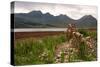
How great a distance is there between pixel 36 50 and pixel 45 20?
32 cm

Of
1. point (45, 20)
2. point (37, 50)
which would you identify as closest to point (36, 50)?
point (37, 50)

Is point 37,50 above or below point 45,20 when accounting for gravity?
below

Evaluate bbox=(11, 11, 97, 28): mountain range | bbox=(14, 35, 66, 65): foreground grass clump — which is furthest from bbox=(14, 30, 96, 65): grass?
bbox=(11, 11, 97, 28): mountain range

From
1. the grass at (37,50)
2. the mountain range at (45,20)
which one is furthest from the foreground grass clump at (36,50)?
the mountain range at (45,20)

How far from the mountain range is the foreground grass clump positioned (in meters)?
0.14

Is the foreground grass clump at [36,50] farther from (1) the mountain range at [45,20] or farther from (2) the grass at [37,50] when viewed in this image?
(1) the mountain range at [45,20]

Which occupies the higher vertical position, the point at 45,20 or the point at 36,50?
the point at 45,20

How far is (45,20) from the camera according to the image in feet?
6.92

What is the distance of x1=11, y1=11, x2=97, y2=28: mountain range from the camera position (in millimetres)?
1997

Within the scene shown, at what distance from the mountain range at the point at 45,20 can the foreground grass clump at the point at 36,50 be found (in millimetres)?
136

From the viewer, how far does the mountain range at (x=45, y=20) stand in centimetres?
200

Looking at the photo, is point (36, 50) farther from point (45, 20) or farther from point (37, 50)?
point (45, 20)
